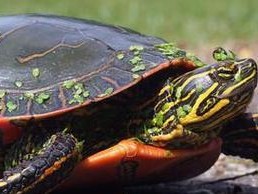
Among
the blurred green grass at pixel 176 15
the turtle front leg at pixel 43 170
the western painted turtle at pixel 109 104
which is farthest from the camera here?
the blurred green grass at pixel 176 15

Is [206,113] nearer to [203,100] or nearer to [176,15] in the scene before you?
[203,100]

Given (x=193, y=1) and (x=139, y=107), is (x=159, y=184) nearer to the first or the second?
(x=139, y=107)

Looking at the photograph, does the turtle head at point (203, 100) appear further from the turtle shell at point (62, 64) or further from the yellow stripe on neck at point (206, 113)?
the turtle shell at point (62, 64)

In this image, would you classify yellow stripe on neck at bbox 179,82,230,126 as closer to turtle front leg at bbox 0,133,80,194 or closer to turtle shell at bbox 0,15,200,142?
turtle shell at bbox 0,15,200,142

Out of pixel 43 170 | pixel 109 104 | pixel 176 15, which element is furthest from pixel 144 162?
pixel 176 15

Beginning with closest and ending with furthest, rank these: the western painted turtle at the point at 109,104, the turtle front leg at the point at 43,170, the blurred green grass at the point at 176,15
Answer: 1. the turtle front leg at the point at 43,170
2. the western painted turtle at the point at 109,104
3. the blurred green grass at the point at 176,15

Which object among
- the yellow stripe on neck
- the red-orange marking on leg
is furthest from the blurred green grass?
the yellow stripe on neck

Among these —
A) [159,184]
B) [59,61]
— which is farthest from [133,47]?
[159,184]

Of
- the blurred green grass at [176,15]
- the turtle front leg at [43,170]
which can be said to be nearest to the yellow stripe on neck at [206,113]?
the turtle front leg at [43,170]
